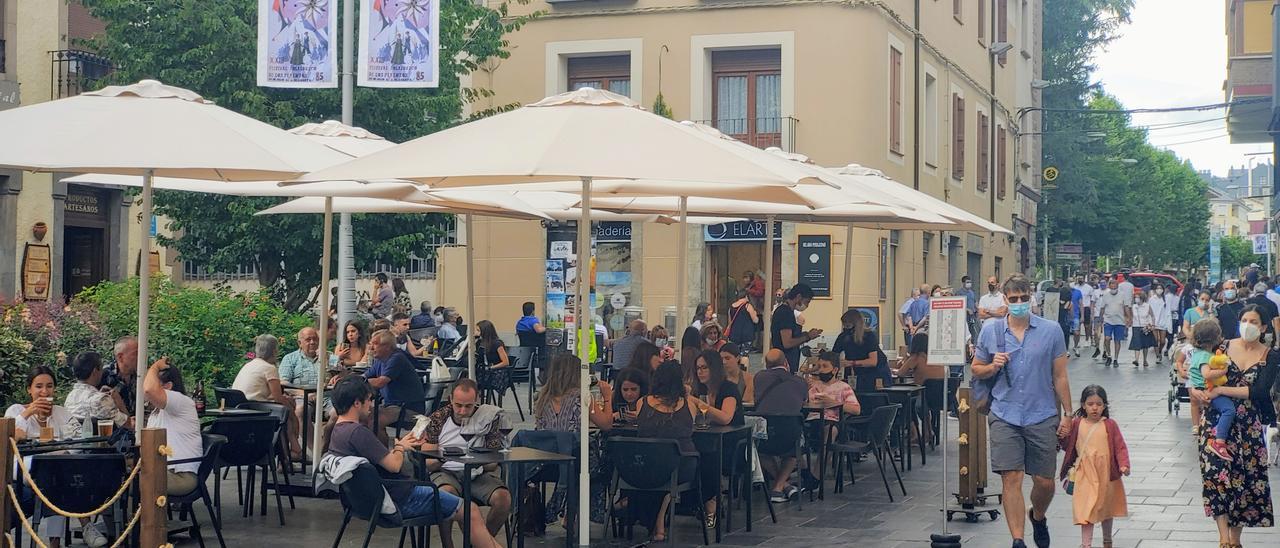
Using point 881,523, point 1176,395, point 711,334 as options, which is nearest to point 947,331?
point 881,523

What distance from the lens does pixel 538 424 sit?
10430mm

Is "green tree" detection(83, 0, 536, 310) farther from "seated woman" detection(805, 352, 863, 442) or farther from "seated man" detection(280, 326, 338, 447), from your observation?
"seated woman" detection(805, 352, 863, 442)

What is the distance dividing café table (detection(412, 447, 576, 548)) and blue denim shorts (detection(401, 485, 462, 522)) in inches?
3.2

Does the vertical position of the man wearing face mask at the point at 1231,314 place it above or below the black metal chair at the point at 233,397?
above

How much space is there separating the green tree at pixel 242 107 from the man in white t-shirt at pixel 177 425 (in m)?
11.6

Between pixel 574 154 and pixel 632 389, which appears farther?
pixel 632 389

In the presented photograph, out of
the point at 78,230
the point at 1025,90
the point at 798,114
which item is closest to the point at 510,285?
the point at 798,114

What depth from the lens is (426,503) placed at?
8633 millimetres

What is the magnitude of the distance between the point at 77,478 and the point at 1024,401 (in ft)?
18.2

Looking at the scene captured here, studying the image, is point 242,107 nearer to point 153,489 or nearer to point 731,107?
point 731,107

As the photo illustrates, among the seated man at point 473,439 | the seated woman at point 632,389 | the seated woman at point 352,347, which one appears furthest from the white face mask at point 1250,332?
the seated woman at point 352,347

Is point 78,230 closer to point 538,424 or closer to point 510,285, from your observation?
point 510,285

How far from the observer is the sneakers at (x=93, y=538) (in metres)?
9.11

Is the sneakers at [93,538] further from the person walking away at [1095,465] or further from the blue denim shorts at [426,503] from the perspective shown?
the person walking away at [1095,465]
